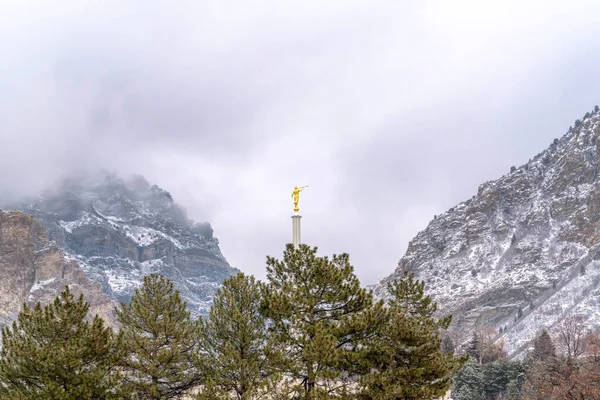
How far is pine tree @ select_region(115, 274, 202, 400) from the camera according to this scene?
76.5 ft

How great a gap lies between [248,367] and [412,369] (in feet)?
20.5

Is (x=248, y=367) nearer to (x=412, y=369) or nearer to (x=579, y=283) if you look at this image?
(x=412, y=369)

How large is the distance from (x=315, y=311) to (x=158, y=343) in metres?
6.49

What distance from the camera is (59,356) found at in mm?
20891

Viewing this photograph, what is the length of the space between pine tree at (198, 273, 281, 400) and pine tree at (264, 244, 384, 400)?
0.60 metres

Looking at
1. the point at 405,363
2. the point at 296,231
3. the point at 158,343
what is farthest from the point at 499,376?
the point at 158,343

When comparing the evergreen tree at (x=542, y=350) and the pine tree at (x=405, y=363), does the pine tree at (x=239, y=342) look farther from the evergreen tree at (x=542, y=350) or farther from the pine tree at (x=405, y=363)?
the evergreen tree at (x=542, y=350)

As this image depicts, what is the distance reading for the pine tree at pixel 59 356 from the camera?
2098cm

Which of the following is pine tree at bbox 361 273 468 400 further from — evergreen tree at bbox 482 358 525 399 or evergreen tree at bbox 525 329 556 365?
evergreen tree at bbox 525 329 556 365

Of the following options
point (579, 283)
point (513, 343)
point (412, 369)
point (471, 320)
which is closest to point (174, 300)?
point (412, 369)

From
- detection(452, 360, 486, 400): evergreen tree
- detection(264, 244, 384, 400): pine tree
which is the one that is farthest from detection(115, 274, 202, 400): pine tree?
detection(452, 360, 486, 400): evergreen tree

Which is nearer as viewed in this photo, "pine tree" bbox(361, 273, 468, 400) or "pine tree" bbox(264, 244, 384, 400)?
"pine tree" bbox(361, 273, 468, 400)

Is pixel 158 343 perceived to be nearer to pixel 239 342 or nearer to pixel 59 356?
pixel 239 342

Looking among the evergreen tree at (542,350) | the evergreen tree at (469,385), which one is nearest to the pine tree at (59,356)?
the evergreen tree at (469,385)
